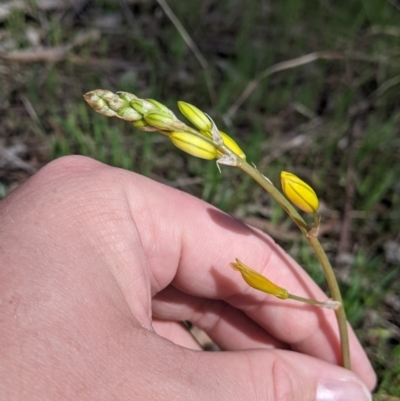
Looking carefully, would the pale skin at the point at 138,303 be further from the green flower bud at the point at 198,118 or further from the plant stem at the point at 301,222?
the green flower bud at the point at 198,118

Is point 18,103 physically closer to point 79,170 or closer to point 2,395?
point 79,170

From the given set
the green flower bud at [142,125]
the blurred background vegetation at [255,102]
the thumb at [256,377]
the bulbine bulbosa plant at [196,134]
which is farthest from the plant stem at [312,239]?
the blurred background vegetation at [255,102]

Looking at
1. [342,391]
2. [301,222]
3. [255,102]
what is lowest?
[255,102]

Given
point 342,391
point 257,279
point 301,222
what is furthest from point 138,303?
point 342,391

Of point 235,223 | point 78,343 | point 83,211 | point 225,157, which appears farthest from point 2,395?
point 235,223

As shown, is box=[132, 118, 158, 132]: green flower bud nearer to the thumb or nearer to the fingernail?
the thumb

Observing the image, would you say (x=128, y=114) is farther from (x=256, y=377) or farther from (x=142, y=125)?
(x=256, y=377)

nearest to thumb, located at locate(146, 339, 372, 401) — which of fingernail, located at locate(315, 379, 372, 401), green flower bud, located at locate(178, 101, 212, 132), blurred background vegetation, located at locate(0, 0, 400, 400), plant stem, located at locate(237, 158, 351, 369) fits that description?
fingernail, located at locate(315, 379, 372, 401)
